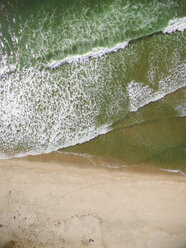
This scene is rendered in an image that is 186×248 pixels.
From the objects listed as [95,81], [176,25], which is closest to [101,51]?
[95,81]

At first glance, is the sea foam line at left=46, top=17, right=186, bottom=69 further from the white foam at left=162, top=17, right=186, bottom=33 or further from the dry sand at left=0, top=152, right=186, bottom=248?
the dry sand at left=0, top=152, right=186, bottom=248

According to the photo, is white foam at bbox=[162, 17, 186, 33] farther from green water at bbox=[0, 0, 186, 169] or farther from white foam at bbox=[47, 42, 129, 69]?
white foam at bbox=[47, 42, 129, 69]

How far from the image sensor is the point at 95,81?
258cm

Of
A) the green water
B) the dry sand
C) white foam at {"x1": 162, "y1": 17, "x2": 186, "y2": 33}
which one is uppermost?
white foam at {"x1": 162, "y1": 17, "x2": 186, "y2": 33}

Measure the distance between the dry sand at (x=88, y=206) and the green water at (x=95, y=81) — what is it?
161 millimetres

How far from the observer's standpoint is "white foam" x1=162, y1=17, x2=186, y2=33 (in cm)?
256

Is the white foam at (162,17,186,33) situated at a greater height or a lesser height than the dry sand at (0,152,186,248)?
greater

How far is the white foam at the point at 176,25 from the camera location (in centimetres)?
256

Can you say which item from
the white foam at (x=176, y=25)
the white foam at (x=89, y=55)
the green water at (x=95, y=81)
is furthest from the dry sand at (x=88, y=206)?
the white foam at (x=176, y=25)

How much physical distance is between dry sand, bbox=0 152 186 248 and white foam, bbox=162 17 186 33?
1.31 metres

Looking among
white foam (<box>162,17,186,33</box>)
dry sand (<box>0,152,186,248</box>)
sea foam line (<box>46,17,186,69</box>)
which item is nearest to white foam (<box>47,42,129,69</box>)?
sea foam line (<box>46,17,186,69</box>)

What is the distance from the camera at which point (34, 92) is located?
2621 millimetres

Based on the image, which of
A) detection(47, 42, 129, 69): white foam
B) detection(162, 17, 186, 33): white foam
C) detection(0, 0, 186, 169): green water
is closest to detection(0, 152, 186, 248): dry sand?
detection(0, 0, 186, 169): green water

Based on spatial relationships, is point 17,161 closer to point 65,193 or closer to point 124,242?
point 65,193
